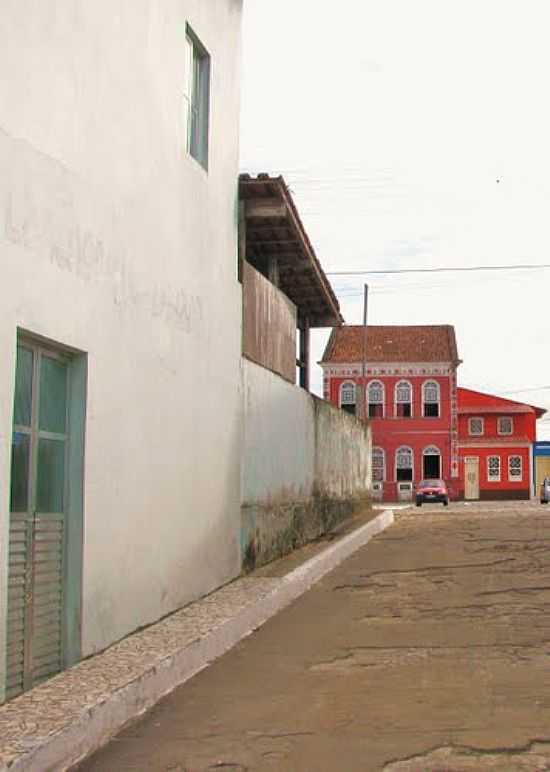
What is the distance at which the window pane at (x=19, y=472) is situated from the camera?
687cm

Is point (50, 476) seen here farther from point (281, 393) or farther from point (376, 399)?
point (376, 399)

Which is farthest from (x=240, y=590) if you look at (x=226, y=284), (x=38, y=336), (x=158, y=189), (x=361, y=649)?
(x=38, y=336)

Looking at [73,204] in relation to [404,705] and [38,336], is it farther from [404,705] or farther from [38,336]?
[404,705]

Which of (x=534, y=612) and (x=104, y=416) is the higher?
(x=104, y=416)

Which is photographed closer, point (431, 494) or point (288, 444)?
point (288, 444)

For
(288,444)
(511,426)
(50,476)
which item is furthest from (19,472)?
(511,426)

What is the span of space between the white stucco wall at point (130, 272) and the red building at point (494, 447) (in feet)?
160

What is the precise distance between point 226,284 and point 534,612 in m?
4.96

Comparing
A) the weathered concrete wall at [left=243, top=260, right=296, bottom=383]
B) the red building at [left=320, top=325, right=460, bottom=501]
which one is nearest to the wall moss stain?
the weathered concrete wall at [left=243, top=260, right=296, bottom=383]

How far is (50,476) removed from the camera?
752 cm

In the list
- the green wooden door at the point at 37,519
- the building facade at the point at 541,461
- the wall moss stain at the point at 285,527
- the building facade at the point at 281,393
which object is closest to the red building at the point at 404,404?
the building facade at the point at 541,461

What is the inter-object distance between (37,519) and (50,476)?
0.42 m

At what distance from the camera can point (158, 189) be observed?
9539mm

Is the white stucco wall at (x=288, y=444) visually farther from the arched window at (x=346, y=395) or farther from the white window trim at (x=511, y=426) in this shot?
the white window trim at (x=511, y=426)
